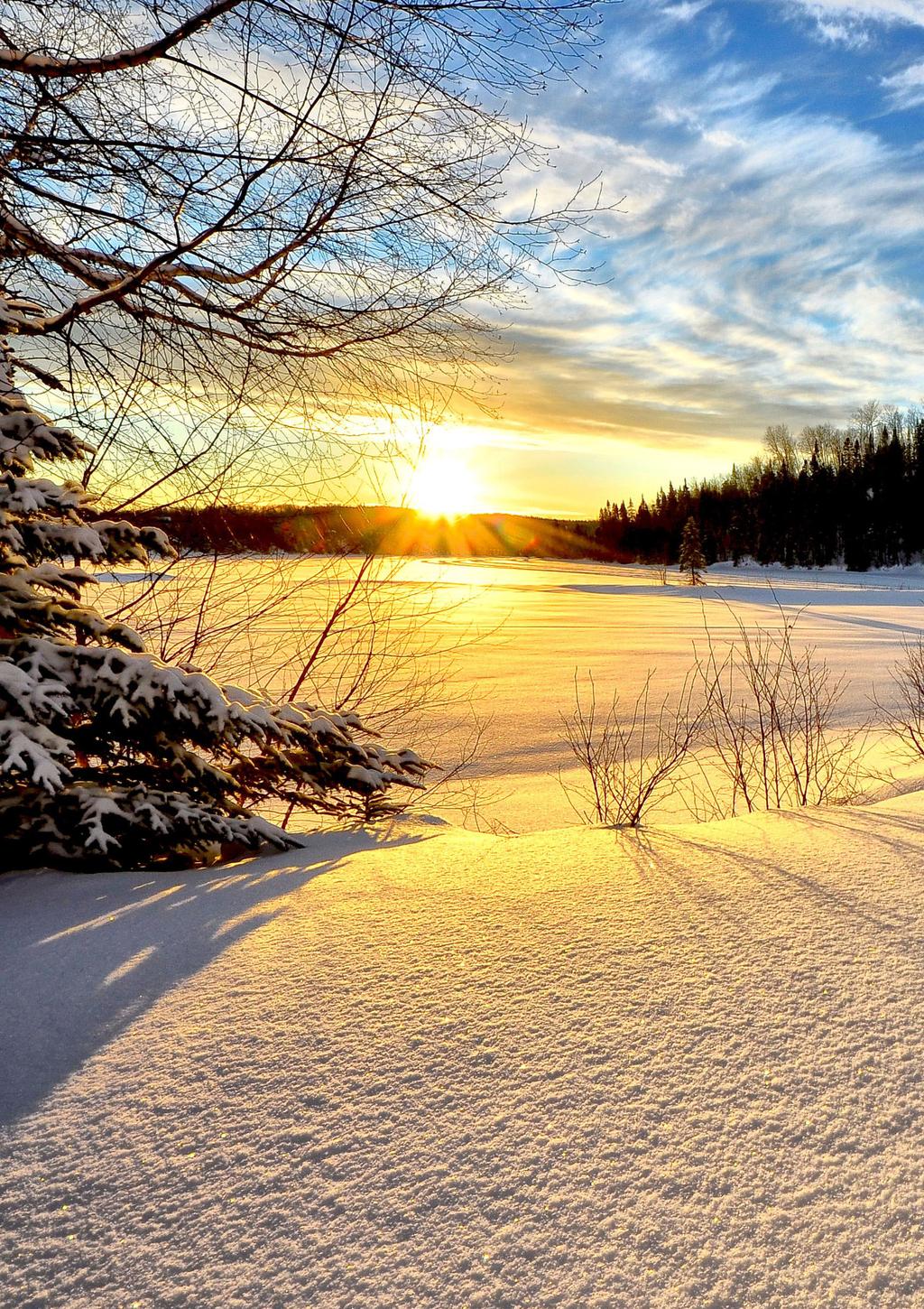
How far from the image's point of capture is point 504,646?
1162 cm

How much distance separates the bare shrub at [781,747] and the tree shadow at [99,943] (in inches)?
102

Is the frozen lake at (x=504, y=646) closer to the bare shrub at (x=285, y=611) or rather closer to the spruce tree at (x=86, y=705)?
the bare shrub at (x=285, y=611)

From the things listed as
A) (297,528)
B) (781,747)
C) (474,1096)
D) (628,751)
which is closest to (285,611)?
(297,528)

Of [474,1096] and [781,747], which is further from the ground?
[474,1096]

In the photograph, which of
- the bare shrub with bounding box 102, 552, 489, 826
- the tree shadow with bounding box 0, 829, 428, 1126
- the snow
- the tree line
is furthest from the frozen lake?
the tree line

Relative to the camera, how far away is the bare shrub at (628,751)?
4.08 meters

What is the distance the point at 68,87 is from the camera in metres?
2.31

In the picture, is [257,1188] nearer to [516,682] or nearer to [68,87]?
[68,87]

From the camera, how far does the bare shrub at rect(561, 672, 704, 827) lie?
408 cm

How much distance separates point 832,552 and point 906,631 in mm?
39919

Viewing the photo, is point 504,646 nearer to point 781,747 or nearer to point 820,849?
point 781,747

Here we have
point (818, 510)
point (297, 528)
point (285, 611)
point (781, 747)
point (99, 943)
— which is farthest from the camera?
point (818, 510)

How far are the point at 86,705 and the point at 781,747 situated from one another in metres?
5.36

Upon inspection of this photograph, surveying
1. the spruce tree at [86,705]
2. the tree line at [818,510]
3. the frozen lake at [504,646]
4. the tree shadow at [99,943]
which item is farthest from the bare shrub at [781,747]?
the tree line at [818,510]
